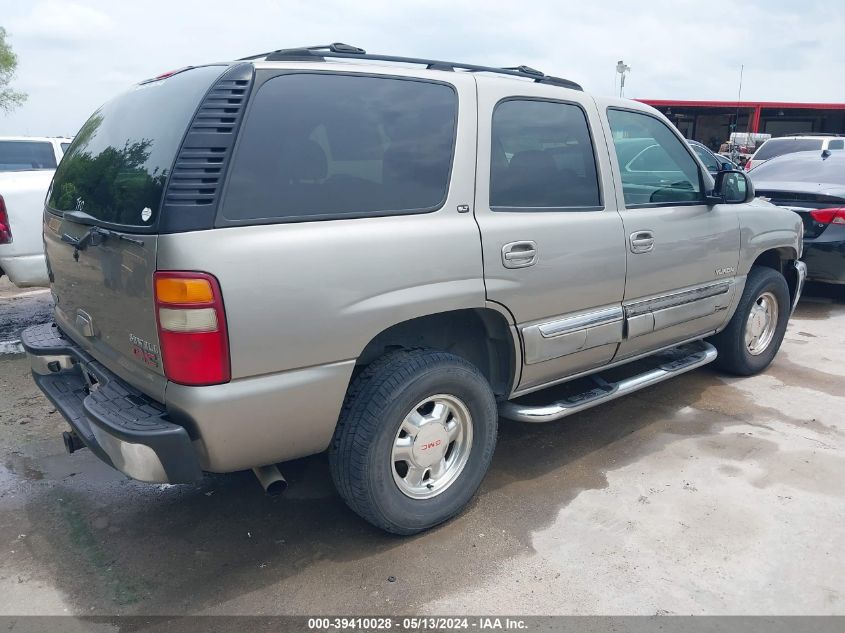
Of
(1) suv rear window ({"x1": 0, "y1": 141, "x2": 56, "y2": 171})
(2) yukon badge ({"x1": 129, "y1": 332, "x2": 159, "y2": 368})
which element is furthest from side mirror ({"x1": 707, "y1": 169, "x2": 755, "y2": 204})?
(1) suv rear window ({"x1": 0, "y1": 141, "x2": 56, "y2": 171})

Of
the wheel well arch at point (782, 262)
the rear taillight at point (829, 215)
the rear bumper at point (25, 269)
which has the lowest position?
the rear bumper at point (25, 269)

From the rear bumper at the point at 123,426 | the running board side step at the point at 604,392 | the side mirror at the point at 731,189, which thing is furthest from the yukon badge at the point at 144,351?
the side mirror at the point at 731,189

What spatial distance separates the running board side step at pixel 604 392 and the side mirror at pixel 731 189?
999 millimetres

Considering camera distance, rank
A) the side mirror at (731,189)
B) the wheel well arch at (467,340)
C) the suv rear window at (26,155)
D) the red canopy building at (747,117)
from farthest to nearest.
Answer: the red canopy building at (747,117)
the suv rear window at (26,155)
the side mirror at (731,189)
the wheel well arch at (467,340)

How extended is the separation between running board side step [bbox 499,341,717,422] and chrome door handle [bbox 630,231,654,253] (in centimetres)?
76

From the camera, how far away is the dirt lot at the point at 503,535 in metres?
2.57

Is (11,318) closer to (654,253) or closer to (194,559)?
(194,559)

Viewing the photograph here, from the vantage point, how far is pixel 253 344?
231 centimetres

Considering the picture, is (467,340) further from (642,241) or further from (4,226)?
(4,226)

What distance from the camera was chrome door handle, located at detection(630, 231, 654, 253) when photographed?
11.7ft

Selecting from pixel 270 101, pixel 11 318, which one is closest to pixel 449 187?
pixel 270 101

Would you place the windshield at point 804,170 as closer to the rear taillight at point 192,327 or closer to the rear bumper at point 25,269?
the rear taillight at point 192,327

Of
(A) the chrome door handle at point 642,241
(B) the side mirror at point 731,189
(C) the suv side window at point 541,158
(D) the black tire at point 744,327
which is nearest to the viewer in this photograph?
(C) the suv side window at point 541,158

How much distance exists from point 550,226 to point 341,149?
1.12 metres
